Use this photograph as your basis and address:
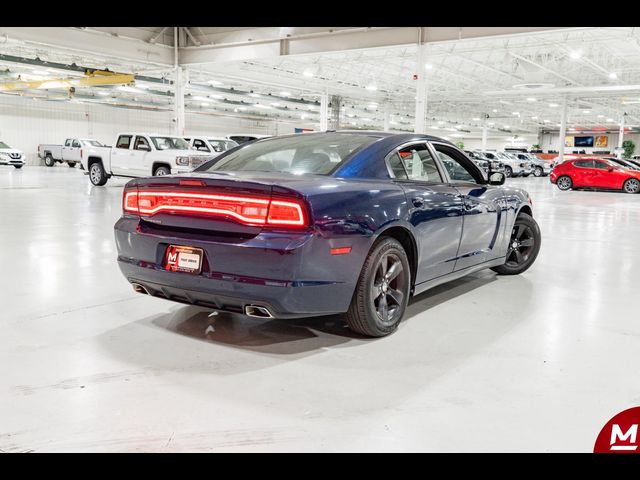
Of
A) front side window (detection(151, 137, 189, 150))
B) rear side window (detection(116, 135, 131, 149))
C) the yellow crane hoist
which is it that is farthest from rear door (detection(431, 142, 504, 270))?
the yellow crane hoist

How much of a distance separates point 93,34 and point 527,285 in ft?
57.3

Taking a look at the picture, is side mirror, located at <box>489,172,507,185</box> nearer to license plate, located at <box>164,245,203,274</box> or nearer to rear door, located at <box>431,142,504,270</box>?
rear door, located at <box>431,142,504,270</box>

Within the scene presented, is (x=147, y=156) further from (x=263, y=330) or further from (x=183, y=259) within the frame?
(x=183, y=259)

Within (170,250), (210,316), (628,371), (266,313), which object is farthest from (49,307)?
(628,371)

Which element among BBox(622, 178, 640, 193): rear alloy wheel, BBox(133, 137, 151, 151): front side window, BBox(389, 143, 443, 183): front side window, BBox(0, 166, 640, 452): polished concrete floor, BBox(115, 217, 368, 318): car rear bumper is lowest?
BBox(0, 166, 640, 452): polished concrete floor

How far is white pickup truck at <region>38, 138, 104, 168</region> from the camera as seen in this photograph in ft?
102

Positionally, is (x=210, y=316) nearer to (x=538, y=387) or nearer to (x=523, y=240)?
(x=538, y=387)

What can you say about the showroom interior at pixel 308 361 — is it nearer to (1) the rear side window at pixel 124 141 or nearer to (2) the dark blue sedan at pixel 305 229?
(2) the dark blue sedan at pixel 305 229

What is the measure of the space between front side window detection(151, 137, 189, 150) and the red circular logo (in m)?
15.1

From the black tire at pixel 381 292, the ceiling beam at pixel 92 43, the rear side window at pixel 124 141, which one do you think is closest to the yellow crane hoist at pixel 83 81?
the ceiling beam at pixel 92 43

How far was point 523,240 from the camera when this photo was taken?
5.87 meters

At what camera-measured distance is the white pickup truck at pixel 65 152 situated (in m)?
30.9

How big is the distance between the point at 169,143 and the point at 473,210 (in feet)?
43.8
